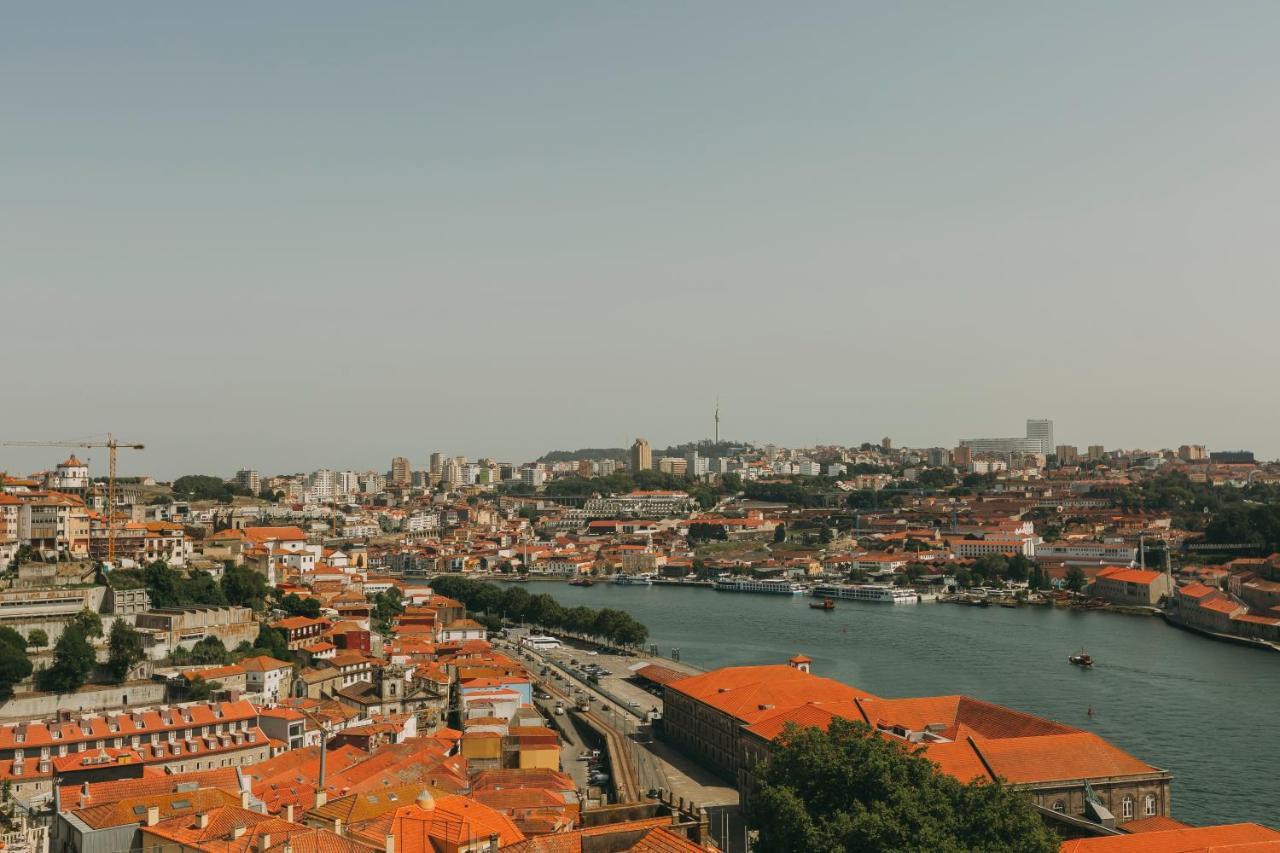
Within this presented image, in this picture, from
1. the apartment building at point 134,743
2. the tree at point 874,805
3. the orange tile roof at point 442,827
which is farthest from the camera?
the apartment building at point 134,743

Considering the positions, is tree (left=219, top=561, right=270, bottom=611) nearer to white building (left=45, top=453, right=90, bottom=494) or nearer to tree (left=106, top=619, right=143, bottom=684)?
tree (left=106, top=619, right=143, bottom=684)

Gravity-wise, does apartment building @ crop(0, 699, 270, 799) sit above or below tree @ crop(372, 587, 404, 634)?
above

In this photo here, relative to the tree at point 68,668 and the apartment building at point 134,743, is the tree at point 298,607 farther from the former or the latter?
the apartment building at point 134,743

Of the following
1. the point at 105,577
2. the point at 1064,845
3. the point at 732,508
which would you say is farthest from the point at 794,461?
the point at 1064,845

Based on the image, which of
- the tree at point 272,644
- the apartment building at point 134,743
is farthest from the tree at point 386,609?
the apartment building at point 134,743

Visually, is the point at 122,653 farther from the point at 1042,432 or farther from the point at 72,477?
the point at 1042,432

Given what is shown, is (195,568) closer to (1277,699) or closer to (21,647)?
(21,647)

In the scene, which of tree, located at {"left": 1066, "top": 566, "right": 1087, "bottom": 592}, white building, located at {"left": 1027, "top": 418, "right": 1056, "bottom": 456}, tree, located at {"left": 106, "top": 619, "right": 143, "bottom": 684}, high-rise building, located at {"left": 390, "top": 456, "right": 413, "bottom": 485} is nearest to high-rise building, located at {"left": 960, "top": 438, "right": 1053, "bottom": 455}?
white building, located at {"left": 1027, "top": 418, "right": 1056, "bottom": 456}
